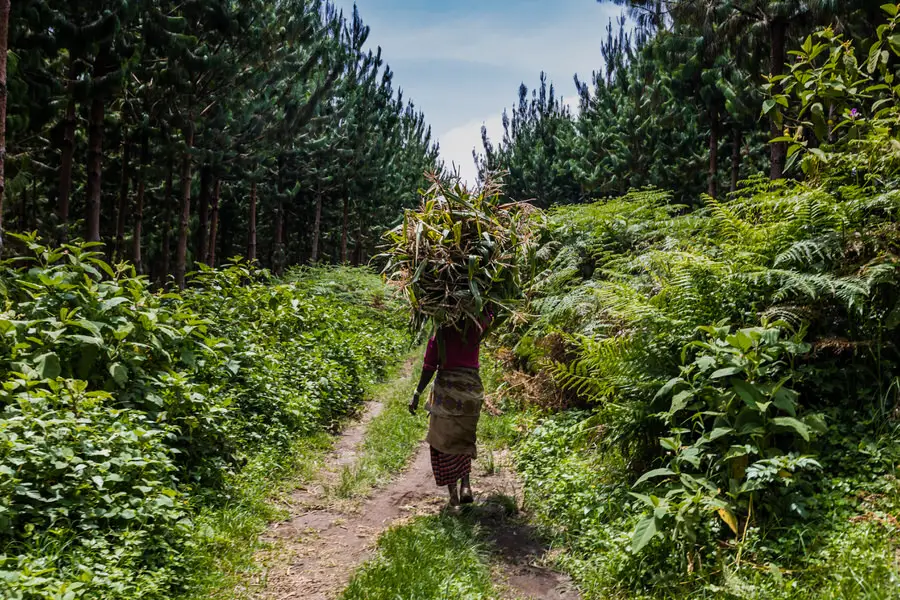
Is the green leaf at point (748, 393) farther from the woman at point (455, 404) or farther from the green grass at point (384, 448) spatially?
the green grass at point (384, 448)

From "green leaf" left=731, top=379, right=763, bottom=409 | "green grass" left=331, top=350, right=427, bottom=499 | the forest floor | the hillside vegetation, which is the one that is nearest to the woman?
the forest floor

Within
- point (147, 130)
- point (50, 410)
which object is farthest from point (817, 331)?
point (147, 130)

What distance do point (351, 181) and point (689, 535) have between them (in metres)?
27.6

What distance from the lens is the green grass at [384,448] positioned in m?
5.52

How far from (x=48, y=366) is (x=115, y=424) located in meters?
0.74

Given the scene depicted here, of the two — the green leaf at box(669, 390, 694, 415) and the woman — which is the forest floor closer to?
the woman

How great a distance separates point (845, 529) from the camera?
294cm

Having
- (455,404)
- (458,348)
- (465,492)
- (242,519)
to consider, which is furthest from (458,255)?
(242,519)

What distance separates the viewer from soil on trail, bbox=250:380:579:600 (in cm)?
378

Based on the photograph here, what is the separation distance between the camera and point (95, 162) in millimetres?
11781

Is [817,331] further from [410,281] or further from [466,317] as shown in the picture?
[410,281]

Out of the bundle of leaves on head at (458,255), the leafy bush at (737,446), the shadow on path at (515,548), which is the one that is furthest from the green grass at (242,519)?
the leafy bush at (737,446)

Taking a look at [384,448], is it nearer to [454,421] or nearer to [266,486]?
[266,486]

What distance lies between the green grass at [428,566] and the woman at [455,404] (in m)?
0.48
